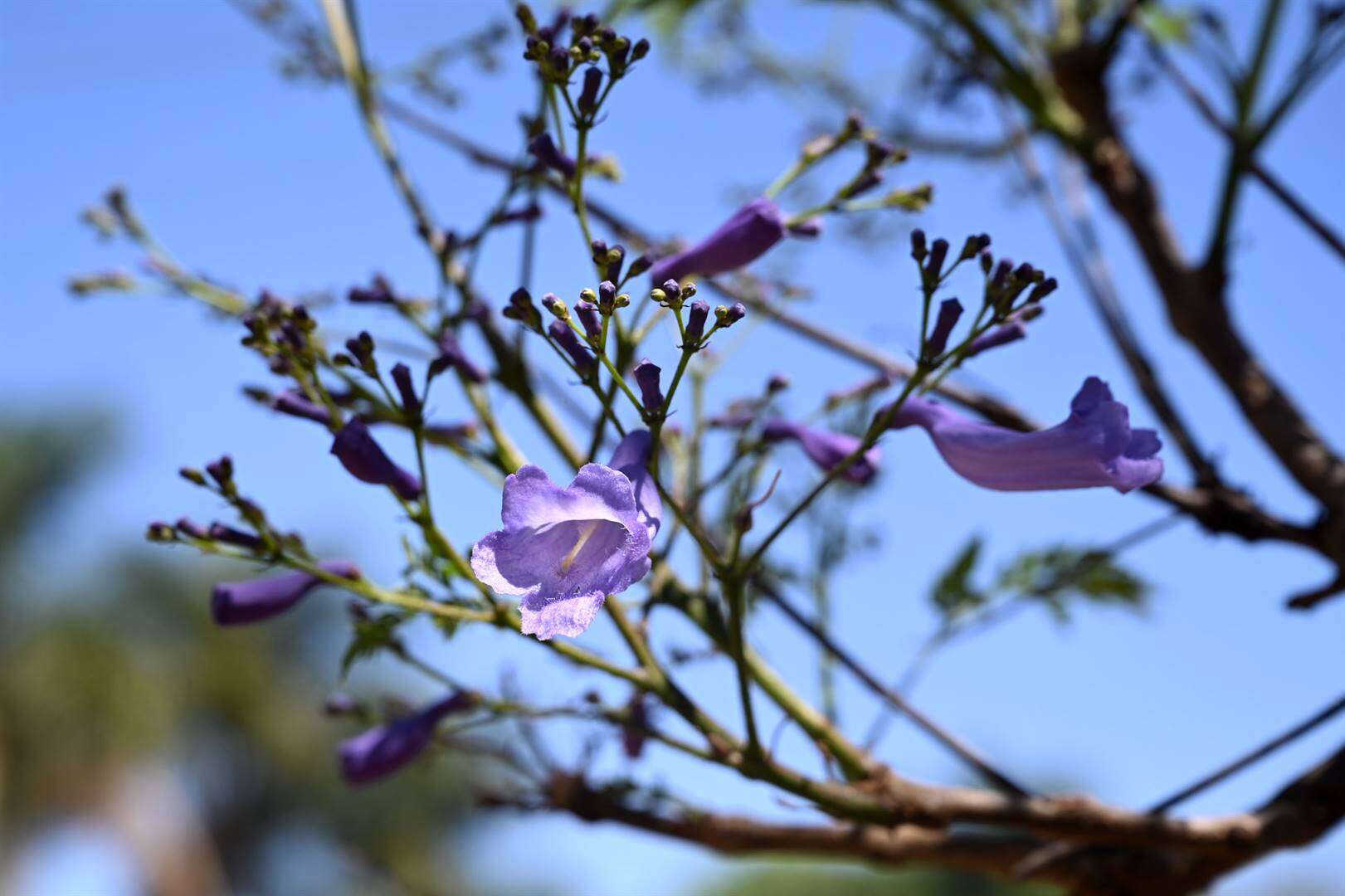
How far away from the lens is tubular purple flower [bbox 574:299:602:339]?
3.66ft

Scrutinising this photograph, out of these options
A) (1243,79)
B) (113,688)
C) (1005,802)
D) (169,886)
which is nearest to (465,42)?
(1243,79)

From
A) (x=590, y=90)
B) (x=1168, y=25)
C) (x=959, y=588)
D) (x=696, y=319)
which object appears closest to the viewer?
(x=696, y=319)

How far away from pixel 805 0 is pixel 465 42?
898 millimetres

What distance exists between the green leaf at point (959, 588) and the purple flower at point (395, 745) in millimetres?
794

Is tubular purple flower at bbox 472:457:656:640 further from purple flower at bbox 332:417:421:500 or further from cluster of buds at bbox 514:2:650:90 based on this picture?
cluster of buds at bbox 514:2:650:90

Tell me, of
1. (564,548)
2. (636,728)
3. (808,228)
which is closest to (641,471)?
(564,548)

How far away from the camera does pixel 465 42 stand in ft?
7.77

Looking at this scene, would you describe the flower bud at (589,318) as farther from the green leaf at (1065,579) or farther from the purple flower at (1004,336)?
the green leaf at (1065,579)

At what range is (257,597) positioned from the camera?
1.48 m

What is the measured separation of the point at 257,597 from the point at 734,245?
66cm

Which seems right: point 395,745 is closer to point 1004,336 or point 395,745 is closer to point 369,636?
point 369,636

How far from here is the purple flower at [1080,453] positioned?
3.92ft

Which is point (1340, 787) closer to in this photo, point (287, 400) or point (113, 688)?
point (287, 400)

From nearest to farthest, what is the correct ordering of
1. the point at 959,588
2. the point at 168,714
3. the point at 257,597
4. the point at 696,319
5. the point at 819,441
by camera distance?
the point at 696,319
the point at 257,597
the point at 819,441
the point at 959,588
the point at 168,714
